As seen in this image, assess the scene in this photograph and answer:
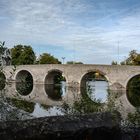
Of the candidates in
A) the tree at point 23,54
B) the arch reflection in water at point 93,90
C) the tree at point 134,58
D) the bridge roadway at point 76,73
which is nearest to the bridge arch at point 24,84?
the bridge roadway at point 76,73

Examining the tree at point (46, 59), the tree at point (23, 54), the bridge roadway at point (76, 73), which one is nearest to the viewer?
the bridge roadway at point (76, 73)

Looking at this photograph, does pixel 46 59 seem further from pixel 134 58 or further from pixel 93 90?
pixel 93 90

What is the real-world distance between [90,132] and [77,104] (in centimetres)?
340

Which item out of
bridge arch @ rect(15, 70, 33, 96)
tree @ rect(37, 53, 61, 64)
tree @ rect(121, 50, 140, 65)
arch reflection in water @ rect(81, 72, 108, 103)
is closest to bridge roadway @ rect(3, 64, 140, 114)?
bridge arch @ rect(15, 70, 33, 96)

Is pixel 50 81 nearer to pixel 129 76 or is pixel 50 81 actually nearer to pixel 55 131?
pixel 129 76

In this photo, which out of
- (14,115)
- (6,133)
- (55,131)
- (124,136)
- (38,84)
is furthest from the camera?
(38,84)

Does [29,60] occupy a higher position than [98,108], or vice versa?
[29,60]

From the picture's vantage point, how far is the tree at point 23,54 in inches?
2222

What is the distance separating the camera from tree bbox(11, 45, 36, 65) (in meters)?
56.5

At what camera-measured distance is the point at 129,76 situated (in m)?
36.8

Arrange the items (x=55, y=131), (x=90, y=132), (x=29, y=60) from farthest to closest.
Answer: (x=29, y=60) < (x=90, y=132) < (x=55, y=131)

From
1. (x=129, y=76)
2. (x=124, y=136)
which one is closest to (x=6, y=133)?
(x=124, y=136)

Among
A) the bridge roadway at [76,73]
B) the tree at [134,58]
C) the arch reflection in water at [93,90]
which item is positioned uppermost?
the tree at [134,58]

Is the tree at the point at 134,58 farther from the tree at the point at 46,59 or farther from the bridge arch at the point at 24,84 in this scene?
the tree at the point at 46,59
